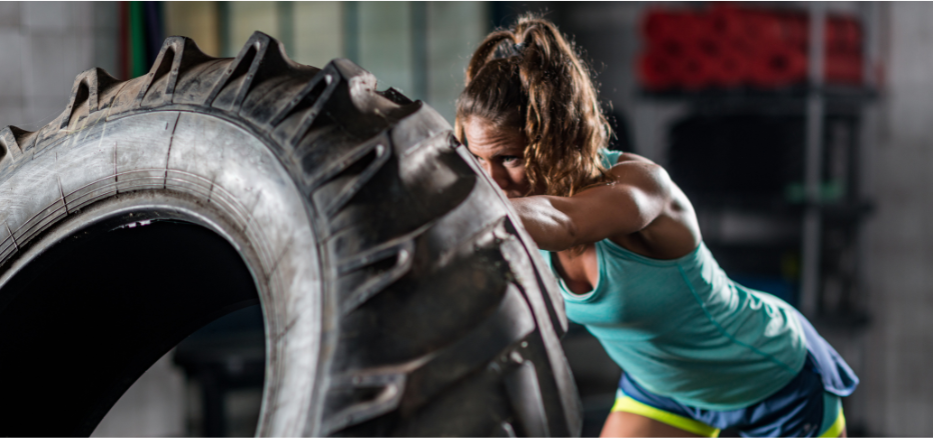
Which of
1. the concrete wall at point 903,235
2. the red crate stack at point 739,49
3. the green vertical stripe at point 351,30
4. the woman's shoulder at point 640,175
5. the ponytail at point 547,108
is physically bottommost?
the concrete wall at point 903,235

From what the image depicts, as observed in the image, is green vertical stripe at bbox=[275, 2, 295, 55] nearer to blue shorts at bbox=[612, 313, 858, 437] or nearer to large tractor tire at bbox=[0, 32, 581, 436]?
blue shorts at bbox=[612, 313, 858, 437]

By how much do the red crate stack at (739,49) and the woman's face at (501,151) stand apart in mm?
2498

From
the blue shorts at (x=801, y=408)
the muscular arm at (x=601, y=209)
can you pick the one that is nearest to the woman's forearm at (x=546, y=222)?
the muscular arm at (x=601, y=209)

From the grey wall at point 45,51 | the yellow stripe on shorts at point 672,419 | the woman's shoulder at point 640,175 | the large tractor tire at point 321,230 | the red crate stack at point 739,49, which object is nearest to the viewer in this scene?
the large tractor tire at point 321,230

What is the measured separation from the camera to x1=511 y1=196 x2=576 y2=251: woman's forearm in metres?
0.61

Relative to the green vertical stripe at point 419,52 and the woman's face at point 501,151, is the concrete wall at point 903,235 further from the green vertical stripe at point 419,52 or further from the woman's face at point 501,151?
the woman's face at point 501,151

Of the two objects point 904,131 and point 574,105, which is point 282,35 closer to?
point 574,105

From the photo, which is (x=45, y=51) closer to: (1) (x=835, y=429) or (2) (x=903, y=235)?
(1) (x=835, y=429)

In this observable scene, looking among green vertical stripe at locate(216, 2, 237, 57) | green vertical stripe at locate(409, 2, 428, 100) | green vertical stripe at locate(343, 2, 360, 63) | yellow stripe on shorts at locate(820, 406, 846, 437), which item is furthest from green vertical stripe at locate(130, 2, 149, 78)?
yellow stripe on shorts at locate(820, 406, 846, 437)

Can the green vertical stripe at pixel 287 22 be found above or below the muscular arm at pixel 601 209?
above

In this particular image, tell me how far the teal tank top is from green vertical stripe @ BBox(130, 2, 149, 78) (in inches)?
90.4

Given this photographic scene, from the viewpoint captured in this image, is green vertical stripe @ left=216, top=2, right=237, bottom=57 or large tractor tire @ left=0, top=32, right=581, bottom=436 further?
green vertical stripe @ left=216, top=2, right=237, bottom=57

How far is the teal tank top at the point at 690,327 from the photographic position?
3.11ft

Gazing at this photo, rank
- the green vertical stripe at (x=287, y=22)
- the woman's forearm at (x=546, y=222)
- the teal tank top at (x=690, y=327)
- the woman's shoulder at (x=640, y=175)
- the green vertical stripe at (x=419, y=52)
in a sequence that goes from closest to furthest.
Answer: the woman's forearm at (x=546, y=222) < the woman's shoulder at (x=640, y=175) < the teal tank top at (x=690, y=327) < the green vertical stripe at (x=287, y=22) < the green vertical stripe at (x=419, y=52)
